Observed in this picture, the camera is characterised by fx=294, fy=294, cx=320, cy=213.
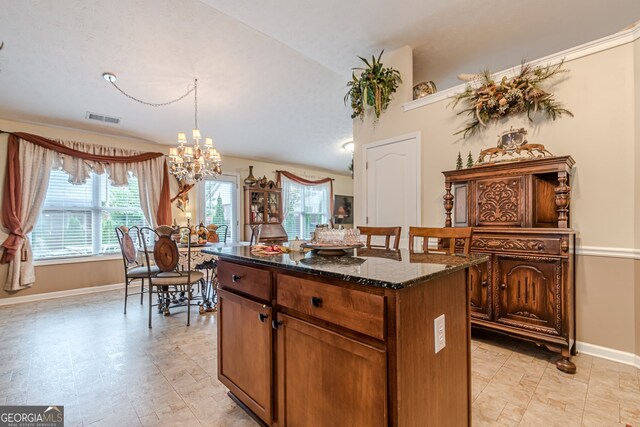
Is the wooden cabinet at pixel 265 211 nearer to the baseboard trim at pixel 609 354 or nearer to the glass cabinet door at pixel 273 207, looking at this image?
the glass cabinet door at pixel 273 207

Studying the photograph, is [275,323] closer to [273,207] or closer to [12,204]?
[12,204]

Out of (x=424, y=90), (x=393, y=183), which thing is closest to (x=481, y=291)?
(x=393, y=183)

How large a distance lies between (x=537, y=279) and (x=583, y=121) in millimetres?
1333

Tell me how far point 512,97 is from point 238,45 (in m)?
2.88

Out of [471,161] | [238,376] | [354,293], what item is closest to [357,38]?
[471,161]

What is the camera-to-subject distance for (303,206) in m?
7.66

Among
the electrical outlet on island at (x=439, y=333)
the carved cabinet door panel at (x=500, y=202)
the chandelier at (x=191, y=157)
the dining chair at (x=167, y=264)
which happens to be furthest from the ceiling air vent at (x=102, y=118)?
the electrical outlet on island at (x=439, y=333)

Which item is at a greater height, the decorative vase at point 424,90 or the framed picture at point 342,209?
the decorative vase at point 424,90

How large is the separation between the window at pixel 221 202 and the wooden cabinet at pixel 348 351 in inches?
183

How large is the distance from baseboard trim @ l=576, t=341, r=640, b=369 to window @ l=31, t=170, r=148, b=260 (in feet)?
19.5

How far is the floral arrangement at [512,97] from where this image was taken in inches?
97.8

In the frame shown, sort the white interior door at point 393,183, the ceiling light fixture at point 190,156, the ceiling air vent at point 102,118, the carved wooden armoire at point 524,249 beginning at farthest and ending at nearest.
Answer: the ceiling air vent at point 102,118 < the ceiling light fixture at point 190,156 < the white interior door at point 393,183 < the carved wooden armoire at point 524,249

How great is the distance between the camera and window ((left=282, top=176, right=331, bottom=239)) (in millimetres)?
7242

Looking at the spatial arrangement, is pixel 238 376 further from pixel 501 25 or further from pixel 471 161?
pixel 501 25
